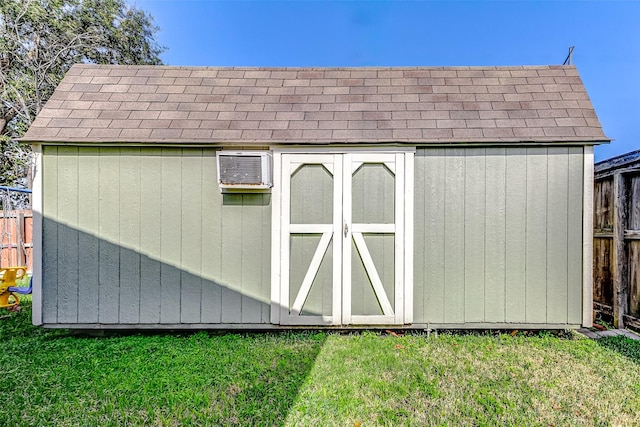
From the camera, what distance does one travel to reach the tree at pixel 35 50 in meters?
9.06

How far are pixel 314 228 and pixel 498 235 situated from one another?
6.03 ft

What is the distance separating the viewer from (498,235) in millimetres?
3311

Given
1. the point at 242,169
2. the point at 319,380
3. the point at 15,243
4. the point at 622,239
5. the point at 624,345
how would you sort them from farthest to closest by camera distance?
the point at 15,243 < the point at 622,239 < the point at 242,169 < the point at 624,345 < the point at 319,380

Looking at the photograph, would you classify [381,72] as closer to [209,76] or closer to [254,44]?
[209,76]

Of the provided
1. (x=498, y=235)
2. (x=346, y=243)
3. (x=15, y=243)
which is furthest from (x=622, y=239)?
(x=15, y=243)

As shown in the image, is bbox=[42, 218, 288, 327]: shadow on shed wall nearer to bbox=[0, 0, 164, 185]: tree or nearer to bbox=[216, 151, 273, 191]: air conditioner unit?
bbox=[216, 151, 273, 191]: air conditioner unit

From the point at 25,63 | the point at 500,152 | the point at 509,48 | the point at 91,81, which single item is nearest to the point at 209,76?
the point at 91,81

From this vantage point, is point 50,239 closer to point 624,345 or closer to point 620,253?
point 624,345

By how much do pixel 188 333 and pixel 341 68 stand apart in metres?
3.54

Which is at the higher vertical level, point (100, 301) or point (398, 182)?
point (398, 182)

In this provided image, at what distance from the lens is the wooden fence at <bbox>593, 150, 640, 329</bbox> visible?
3.50 metres

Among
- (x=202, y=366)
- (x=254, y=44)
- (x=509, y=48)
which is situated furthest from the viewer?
(x=509, y=48)

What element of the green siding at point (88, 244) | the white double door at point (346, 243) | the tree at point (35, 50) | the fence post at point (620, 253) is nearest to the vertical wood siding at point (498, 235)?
the white double door at point (346, 243)

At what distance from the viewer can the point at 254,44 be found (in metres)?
17.6
